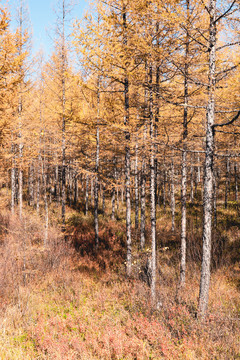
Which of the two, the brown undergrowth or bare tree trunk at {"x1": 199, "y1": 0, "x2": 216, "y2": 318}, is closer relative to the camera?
the brown undergrowth

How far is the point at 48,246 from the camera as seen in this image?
395 inches

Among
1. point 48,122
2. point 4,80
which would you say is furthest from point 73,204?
point 4,80

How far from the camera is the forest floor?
4.91 metres

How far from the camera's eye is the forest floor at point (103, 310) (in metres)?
4.91

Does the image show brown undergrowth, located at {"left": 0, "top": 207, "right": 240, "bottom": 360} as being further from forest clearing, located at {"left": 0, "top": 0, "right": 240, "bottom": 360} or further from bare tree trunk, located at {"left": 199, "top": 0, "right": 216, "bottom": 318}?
bare tree trunk, located at {"left": 199, "top": 0, "right": 216, "bottom": 318}

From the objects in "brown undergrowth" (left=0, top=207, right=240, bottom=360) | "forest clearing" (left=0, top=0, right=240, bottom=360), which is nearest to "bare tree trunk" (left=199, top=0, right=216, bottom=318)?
"forest clearing" (left=0, top=0, right=240, bottom=360)

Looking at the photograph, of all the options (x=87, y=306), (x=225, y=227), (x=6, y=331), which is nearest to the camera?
(x=6, y=331)

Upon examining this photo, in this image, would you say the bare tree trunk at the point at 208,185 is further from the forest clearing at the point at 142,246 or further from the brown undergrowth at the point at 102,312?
the brown undergrowth at the point at 102,312

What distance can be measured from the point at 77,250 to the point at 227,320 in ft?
27.5

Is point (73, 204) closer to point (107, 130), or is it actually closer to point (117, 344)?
point (107, 130)

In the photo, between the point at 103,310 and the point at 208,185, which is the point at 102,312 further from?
the point at 208,185

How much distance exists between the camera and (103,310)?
6.86m

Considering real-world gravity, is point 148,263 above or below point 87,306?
above

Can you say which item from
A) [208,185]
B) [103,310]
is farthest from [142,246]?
[208,185]
